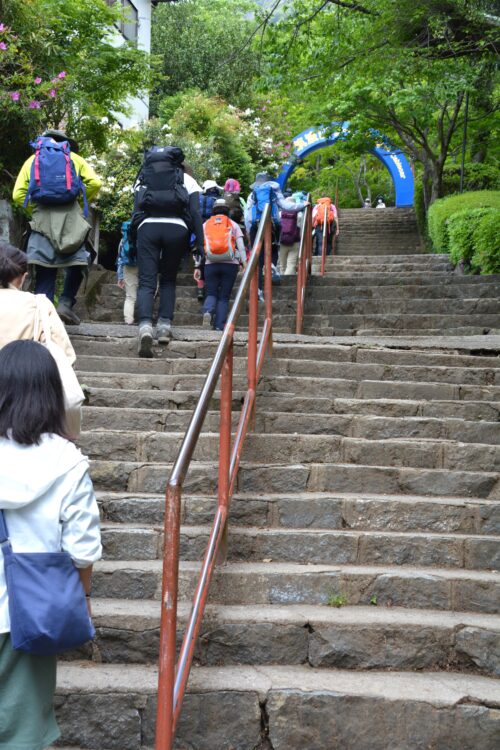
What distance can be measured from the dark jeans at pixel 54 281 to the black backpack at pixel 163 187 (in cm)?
83

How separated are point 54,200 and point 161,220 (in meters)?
0.80

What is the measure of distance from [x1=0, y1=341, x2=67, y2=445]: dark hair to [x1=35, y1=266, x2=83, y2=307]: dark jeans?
14.7 ft

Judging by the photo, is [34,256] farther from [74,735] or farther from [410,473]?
[74,735]

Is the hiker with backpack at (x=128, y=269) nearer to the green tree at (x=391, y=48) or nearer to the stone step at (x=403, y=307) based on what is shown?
the stone step at (x=403, y=307)

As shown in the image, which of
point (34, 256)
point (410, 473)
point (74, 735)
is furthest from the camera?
point (34, 256)

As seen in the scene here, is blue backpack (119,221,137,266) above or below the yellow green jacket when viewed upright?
below

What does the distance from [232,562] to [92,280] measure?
7.06 metres

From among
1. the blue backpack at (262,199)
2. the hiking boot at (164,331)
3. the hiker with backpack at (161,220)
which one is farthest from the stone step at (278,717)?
the blue backpack at (262,199)

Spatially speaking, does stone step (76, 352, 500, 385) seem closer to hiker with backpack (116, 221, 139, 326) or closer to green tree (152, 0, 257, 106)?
hiker with backpack (116, 221, 139, 326)

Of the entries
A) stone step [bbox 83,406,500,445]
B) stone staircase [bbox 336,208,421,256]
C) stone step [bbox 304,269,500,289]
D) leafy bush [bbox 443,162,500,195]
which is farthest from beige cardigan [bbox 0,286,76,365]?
stone staircase [bbox 336,208,421,256]

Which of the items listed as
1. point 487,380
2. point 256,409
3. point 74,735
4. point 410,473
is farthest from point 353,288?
point 74,735

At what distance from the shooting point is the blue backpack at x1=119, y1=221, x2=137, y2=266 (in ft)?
26.4

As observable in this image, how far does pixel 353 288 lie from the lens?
431 inches

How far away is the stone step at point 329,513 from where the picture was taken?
14.4ft
